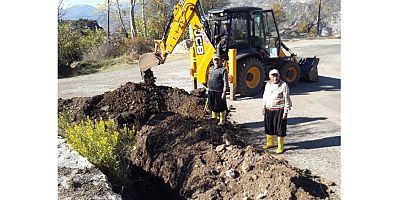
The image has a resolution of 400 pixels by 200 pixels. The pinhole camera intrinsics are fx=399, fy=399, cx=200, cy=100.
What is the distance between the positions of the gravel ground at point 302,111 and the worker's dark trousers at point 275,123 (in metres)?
0.38

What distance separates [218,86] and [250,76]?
320 centimetres

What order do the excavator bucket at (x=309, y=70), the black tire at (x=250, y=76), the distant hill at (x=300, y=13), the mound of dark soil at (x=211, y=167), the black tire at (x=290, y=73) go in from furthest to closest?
the distant hill at (x=300, y=13), the excavator bucket at (x=309, y=70), the black tire at (x=290, y=73), the black tire at (x=250, y=76), the mound of dark soil at (x=211, y=167)

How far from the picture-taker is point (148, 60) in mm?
9352

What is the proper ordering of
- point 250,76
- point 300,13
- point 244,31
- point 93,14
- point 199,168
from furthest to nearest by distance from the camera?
point 300,13
point 93,14
point 244,31
point 250,76
point 199,168

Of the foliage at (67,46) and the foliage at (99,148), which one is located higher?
the foliage at (67,46)

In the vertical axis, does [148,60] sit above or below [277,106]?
above

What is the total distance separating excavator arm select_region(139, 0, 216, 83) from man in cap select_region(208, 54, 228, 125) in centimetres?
218

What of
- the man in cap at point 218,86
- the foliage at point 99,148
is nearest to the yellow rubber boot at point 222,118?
the man in cap at point 218,86

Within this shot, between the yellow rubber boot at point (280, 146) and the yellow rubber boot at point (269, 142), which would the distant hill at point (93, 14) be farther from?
the yellow rubber boot at point (280, 146)

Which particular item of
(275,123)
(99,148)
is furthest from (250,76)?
(99,148)

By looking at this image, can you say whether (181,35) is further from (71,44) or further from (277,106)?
(71,44)

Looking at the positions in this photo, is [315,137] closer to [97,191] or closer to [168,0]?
[97,191]

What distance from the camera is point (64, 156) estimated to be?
472 cm

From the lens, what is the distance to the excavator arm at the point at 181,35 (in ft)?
30.6
